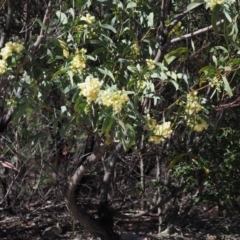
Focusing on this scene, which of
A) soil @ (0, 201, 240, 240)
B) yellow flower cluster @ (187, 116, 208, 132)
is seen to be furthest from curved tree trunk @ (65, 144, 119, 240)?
yellow flower cluster @ (187, 116, 208, 132)

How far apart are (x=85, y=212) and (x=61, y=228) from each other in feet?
2.22

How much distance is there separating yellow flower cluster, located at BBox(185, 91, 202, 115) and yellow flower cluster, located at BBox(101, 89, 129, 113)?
22.3 inches

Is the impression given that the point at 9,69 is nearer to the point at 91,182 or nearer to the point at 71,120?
the point at 71,120

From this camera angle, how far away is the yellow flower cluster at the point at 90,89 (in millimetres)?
3168

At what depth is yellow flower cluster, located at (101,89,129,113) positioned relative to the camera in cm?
315

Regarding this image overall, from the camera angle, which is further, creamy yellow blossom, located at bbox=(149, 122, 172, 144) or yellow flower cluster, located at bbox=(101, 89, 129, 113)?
creamy yellow blossom, located at bbox=(149, 122, 172, 144)

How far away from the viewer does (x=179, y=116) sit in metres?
3.80

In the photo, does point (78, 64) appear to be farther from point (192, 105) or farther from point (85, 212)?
point (85, 212)

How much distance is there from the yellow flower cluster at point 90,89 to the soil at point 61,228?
8.41ft

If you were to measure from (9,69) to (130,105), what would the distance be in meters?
0.78

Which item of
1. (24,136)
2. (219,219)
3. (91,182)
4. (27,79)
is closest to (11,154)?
(24,136)

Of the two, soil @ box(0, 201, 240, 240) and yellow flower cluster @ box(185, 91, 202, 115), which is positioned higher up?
yellow flower cluster @ box(185, 91, 202, 115)

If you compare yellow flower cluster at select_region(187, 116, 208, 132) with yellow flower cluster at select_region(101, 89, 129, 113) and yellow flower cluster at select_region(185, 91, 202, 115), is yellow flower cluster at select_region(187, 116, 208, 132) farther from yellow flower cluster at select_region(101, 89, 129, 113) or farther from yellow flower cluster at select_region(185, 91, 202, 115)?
yellow flower cluster at select_region(101, 89, 129, 113)

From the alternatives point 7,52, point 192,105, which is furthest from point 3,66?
point 192,105
